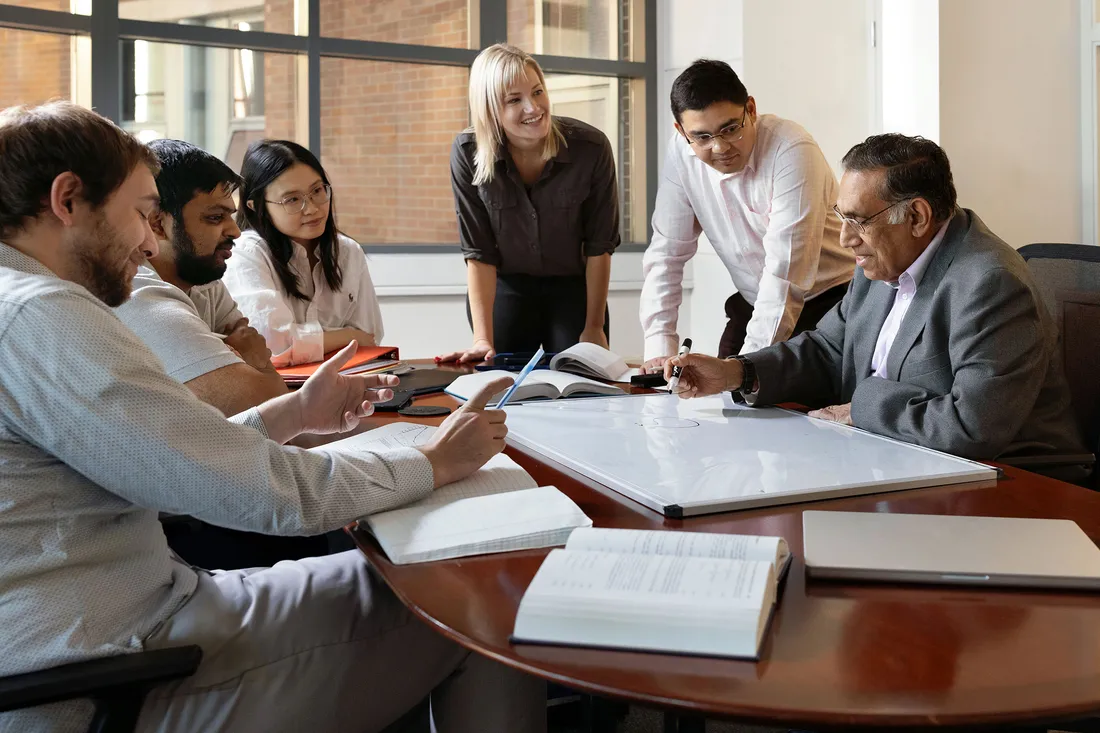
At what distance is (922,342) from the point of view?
1816mm

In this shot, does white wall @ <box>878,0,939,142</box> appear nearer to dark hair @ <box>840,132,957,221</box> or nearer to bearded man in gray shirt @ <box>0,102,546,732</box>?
dark hair @ <box>840,132,957,221</box>

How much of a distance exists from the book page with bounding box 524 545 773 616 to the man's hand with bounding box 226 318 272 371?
139 cm

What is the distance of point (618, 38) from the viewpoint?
5801 millimetres

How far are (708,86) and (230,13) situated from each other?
335 centimetres

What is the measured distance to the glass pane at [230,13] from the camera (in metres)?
4.84

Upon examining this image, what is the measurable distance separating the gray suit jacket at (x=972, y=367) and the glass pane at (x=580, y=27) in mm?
4067

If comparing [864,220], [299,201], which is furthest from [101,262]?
[299,201]

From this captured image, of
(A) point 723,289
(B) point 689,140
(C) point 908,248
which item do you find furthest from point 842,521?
(A) point 723,289

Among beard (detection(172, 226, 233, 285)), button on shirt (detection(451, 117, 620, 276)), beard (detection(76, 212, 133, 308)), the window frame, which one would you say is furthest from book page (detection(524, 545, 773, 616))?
the window frame

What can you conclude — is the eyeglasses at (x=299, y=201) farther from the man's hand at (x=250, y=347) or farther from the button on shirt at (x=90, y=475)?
the button on shirt at (x=90, y=475)

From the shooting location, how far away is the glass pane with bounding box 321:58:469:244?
532 cm

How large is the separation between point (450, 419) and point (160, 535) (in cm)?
40

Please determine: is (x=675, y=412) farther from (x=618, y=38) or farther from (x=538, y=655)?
(x=618, y=38)

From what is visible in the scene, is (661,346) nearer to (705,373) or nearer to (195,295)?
(705,373)
